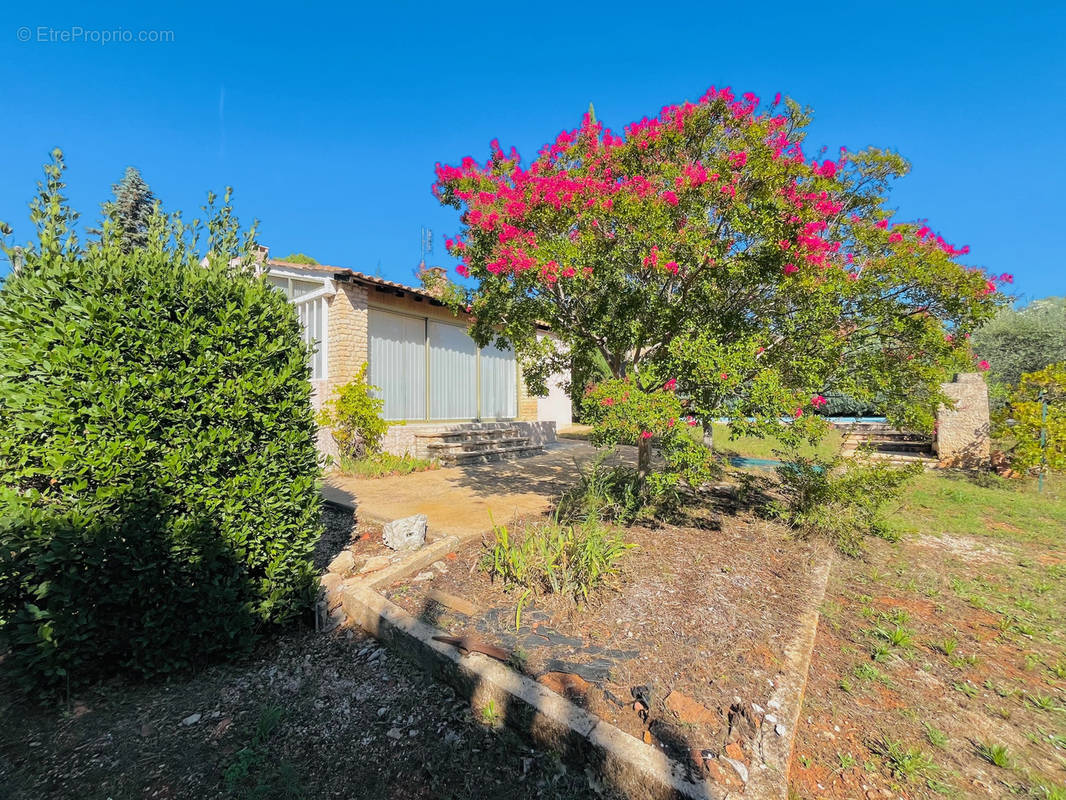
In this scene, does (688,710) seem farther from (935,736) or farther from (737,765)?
(935,736)

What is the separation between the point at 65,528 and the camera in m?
2.23

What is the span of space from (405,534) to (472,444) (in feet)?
19.6

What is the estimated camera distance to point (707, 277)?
4.07 meters

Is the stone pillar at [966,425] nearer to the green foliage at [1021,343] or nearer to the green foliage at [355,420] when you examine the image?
the green foliage at [1021,343]

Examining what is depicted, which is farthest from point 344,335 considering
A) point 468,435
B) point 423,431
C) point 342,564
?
point 342,564

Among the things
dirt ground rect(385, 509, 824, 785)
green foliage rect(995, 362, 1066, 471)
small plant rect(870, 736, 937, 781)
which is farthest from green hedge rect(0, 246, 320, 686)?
green foliage rect(995, 362, 1066, 471)

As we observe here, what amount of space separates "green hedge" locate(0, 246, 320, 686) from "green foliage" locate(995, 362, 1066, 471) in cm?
1060

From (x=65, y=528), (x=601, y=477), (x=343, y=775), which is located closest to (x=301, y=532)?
(x=65, y=528)

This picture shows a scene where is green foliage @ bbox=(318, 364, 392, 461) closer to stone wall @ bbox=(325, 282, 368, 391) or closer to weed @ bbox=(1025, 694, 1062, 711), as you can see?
stone wall @ bbox=(325, 282, 368, 391)

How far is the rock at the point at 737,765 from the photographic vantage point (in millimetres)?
1726

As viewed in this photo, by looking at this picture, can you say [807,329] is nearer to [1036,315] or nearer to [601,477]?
[601,477]

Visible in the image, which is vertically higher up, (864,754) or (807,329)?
(807,329)

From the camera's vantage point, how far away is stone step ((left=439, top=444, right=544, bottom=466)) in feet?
30.5

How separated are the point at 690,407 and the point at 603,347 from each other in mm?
1193
